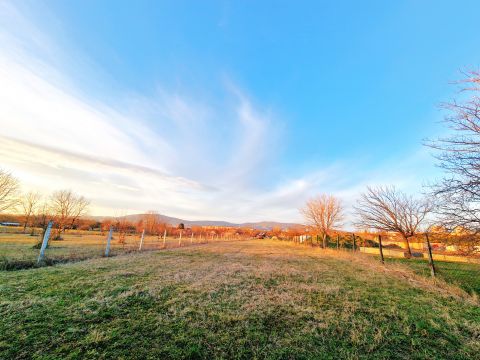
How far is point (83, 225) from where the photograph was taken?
4741 centimetres

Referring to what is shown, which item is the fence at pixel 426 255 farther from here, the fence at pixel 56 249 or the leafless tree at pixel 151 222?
the leafless tree at pixel 151 222

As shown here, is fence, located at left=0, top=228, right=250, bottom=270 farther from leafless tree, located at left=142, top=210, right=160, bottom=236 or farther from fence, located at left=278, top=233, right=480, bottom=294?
leafless tree, located at left=142, top=210, right=160, bottom=236

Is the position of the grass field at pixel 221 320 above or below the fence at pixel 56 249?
above

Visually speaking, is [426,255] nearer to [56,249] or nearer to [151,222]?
[56,249]

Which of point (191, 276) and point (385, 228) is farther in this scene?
point (385, 228)

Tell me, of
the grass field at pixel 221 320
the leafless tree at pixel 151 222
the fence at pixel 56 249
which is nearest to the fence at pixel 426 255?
the grass field at pixel 221 320

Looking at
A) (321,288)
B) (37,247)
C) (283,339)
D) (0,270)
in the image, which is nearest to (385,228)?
(321,288)

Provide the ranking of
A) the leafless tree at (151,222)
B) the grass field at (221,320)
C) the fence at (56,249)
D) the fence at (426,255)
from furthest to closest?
the leafless tree at (151,222) < the fence at (426,255) < the fence at (56,249) < the grass field at (221,320)

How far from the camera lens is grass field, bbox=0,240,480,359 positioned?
2342 mm

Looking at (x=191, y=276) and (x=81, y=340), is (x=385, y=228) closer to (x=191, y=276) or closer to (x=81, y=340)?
(x=191, y=276)

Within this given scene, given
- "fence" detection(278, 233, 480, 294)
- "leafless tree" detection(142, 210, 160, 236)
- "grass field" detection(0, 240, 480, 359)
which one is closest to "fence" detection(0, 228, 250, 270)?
"grass field" detection(0, 240, 480, 359)

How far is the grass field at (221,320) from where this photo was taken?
2.34m

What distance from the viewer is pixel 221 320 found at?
3.11 metres

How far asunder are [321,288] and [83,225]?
57.9 m
